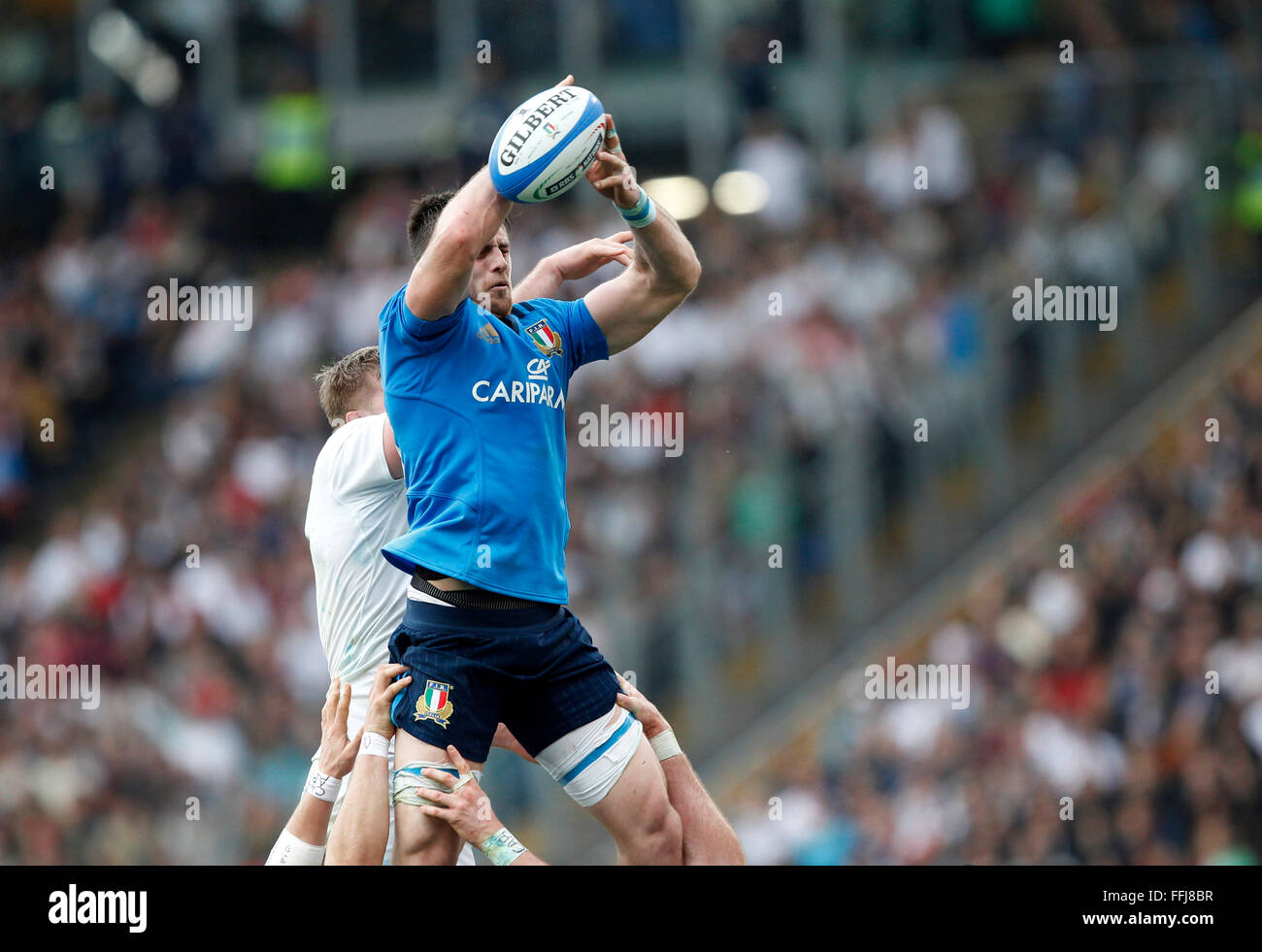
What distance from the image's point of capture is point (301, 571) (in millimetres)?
13969

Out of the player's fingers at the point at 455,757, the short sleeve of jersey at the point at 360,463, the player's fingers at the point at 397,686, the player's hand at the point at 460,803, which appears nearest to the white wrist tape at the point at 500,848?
the player's hand at the point at 460,803

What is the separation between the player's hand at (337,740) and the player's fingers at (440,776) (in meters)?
0.58

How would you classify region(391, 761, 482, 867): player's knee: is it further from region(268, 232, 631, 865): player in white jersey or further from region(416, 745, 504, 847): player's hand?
region(268, 232, 631, 865): player in white jersey

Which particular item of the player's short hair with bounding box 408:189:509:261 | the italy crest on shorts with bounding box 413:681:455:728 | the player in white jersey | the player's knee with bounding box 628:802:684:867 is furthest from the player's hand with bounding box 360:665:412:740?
the player's short hair with bounding box 408:189:509:261

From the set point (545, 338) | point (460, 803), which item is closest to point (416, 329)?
point (545, 338)

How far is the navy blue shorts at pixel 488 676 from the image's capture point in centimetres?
560

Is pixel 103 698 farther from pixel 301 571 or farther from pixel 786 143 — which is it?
pixel 786 143

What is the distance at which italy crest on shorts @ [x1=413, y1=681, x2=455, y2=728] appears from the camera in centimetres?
558

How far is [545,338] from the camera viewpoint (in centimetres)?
597

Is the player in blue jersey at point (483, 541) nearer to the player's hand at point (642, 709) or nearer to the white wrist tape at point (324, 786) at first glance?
the player's hand at point (642, 709)

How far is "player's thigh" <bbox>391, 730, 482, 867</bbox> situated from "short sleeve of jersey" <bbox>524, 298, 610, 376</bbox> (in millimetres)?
1418

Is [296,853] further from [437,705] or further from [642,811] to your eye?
[642,811]

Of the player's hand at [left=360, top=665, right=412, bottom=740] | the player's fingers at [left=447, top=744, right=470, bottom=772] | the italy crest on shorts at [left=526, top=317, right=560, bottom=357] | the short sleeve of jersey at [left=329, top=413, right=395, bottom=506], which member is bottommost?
the player's fingers at [left=447, top=744, right=470, bottom=772]

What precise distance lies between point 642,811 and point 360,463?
1.60 metres
